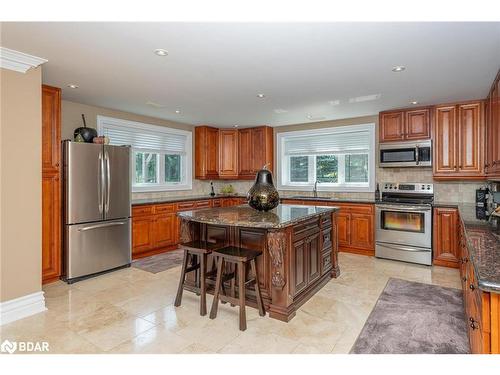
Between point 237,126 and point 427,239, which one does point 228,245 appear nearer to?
point 427,239

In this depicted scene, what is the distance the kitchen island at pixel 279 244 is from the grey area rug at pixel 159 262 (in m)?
1.32

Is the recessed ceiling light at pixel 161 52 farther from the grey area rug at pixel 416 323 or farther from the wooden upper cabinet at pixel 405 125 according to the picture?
the wooden upper cabinet at pixel 405 125

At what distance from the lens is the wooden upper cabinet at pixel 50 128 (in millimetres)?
3367

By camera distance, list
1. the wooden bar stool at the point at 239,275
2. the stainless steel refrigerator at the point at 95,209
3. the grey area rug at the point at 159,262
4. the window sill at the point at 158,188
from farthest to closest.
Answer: the window sill at the point at 158,188
the grey area rug at the point at 159,262
the stainless steel refrigerator at the point at 95,209
the wooden bar stool at the point at 239,275

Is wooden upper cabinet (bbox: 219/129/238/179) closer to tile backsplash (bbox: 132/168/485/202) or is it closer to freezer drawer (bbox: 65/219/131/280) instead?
tile backsplash (bbox: 132/168/485/202)

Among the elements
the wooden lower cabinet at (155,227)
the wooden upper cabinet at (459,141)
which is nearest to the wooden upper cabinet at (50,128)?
the wooden lower cabinet at (155,227)

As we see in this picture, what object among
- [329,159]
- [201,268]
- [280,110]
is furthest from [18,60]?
[329,159]

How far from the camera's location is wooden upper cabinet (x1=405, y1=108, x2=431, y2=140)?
14.7ft

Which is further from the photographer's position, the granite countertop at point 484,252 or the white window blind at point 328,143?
the white window blind at point 328,143

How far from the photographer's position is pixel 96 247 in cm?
378

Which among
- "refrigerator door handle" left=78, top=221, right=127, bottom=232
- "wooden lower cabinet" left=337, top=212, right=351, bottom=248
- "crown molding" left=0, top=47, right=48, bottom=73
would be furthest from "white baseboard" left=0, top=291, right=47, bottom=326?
"wooden lower cabinet" left=337, top=212, right=351, bottom=248

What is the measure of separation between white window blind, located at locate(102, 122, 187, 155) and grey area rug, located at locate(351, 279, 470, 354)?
4.43 meters

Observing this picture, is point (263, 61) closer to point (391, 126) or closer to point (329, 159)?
point (391, 126)

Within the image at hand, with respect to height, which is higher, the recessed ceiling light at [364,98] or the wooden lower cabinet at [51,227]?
the recessed ceiling light at [364,98]
